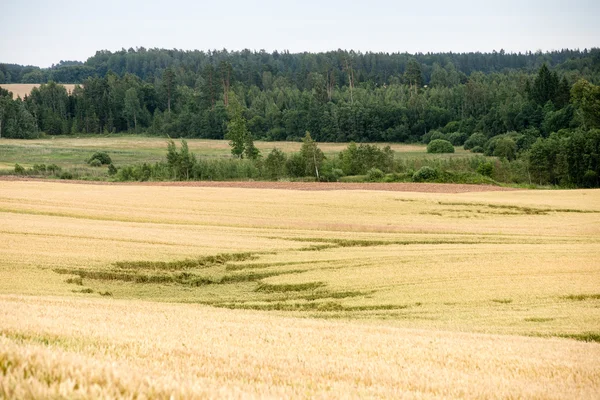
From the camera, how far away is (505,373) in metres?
11.3

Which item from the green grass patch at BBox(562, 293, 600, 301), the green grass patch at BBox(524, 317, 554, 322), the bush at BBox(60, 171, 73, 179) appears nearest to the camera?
the green grass patch at BBox(524, 317, 554, 322)

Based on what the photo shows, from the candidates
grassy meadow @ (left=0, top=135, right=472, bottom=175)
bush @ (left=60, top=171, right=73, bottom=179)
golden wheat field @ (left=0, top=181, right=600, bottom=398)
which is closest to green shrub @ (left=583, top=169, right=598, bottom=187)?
golden wheat field @ (left=0, top=181, right=600, bottom=398)

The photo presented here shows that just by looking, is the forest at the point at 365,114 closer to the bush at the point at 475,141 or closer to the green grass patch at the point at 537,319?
the bush at the point at 475,141

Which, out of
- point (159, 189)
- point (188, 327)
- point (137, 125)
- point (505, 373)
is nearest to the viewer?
point (505, 373)

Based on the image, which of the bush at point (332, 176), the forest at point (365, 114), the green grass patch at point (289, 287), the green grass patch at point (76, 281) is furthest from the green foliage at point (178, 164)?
the green grass patch at point (289, 287)

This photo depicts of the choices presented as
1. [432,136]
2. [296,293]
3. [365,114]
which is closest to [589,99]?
[432,136]

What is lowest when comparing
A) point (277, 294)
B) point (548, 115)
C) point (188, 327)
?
point (277, 294)

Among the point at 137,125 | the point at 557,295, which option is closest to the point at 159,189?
the point at 557,295

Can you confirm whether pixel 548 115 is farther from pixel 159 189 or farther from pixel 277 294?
pixel 277 294

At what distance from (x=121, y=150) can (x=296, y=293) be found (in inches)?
4374

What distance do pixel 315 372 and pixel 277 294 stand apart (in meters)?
16.7

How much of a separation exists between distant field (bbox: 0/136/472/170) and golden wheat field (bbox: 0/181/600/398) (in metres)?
47.8

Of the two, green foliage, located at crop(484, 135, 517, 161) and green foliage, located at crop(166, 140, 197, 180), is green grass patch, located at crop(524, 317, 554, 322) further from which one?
green foliage, located at crop(484, 135, 517, 161)

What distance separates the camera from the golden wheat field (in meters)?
9.13
